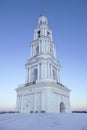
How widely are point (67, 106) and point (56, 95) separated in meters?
6.71

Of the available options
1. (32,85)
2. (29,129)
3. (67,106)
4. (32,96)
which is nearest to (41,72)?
(32,85)

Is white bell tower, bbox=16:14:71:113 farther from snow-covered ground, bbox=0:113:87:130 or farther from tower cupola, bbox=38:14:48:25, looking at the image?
snow-covered ground, bbox=0:113:87:130

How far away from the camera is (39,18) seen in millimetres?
43375

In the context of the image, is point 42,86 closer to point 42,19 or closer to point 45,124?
point 45,124

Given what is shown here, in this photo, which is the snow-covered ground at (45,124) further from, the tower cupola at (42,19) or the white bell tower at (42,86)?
the tower cupola at (42,19)

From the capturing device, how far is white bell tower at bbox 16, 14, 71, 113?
25.1 meters

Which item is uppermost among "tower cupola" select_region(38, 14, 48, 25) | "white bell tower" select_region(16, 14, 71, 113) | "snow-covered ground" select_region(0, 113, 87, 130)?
"tower cupola" select_region(38, 14, 48, 25)

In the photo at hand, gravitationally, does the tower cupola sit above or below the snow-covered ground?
above

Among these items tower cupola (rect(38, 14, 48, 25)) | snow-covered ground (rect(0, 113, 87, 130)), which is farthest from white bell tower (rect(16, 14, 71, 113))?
snow-covered ground (rect(0, 113, 87, 130))

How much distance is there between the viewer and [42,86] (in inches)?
1016

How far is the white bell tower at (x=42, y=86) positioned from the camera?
25.1 metres

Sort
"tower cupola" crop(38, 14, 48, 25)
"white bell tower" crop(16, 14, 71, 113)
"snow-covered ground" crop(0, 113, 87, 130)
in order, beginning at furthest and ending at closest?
"tower cupola" crop(38, 14, 48, 25) → "white bell tower" crop(16, 14, 71, 113) → "snow-covered ground" crop(0, 113, 87, 130)

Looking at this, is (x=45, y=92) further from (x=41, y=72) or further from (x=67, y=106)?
(x=67, y=106)

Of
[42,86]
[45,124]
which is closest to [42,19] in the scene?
[42,86]
